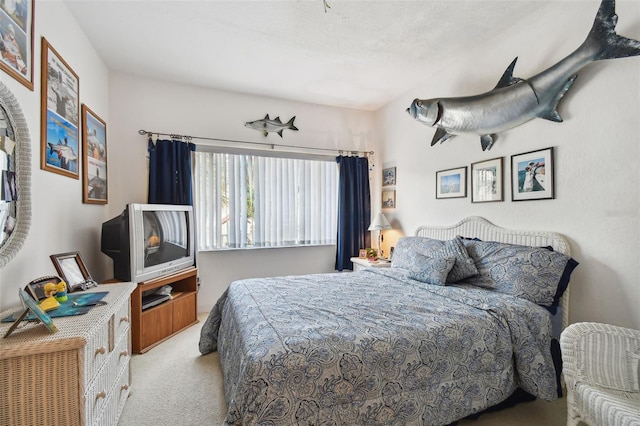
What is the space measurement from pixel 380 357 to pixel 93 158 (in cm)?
292

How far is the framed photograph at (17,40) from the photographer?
1378 mm

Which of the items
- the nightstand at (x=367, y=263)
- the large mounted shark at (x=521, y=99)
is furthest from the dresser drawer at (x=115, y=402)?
the large mounted shark at (x=521, y=99)

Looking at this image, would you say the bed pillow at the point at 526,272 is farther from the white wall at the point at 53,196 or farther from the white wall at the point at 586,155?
the white wall at the point at 53,196

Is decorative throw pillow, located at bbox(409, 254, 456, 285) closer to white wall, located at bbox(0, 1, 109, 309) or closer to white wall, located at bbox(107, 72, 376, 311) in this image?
white wall, located at bbox(107, 72, 376, 311)

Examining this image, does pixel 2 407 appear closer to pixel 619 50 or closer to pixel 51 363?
pixel 51 363

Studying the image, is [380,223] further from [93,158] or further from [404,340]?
[93,158]

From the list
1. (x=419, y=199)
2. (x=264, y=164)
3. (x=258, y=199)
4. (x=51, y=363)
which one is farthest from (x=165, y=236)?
(x=419, y=199)

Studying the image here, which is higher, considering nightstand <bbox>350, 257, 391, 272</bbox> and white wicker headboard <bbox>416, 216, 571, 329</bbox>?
white wicker headboard <bbox>416, 216, 571, 329</bbox>

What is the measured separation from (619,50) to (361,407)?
98.4 inches

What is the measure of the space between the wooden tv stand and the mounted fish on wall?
1866mm

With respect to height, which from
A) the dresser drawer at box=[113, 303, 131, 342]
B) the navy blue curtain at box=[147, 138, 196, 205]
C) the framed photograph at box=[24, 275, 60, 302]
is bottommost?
the dresser drawer at box=[113, 303, 131, 342]

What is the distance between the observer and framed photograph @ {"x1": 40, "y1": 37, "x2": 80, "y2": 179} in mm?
1736

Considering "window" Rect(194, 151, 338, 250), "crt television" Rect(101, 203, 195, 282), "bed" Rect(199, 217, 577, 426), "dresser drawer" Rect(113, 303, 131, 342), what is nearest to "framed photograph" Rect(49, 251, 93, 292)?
"dresser drawer" Rect(113, 303, 131, 342)

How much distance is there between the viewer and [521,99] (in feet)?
7.12
